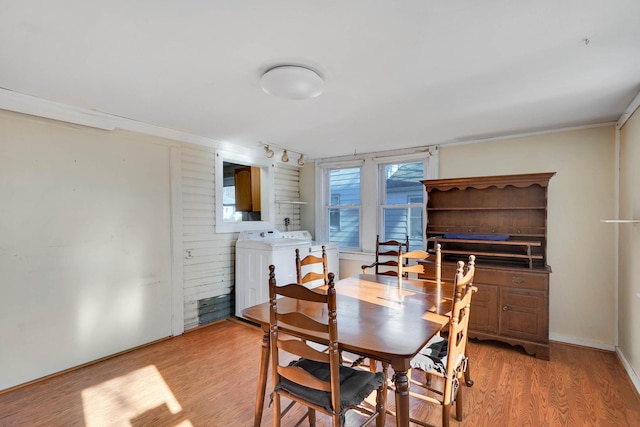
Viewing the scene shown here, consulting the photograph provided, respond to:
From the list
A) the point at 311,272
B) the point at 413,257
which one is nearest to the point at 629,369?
the point at 413,257

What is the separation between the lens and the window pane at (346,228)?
→ 4922mm

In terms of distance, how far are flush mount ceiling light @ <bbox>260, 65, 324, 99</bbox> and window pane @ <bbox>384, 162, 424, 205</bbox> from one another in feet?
8.28

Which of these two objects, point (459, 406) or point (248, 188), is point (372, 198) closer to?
point (248, 188)

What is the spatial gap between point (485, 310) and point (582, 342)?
1.08 metres

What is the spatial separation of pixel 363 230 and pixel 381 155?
3.78 ft

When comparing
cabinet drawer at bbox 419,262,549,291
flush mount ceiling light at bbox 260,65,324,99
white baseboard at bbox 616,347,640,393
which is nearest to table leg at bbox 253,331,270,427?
A: flush mount ceiling light at bbox 260,65,324,99

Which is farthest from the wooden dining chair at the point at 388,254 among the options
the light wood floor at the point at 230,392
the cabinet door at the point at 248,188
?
the cabinet door at the point at 248,188

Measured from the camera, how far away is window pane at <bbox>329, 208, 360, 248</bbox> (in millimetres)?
4922

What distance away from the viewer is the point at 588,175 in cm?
320

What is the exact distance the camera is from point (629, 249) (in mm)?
2709

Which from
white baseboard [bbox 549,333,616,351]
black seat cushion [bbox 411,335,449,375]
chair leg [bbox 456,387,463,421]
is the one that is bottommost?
white baseboard [bbox 549,333,616,351]

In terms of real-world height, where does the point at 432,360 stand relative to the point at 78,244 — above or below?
below

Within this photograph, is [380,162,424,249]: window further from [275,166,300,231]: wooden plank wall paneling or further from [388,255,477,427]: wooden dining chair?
[388,255,477,427]: wooden dining chair

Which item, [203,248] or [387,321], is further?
[203,248]
